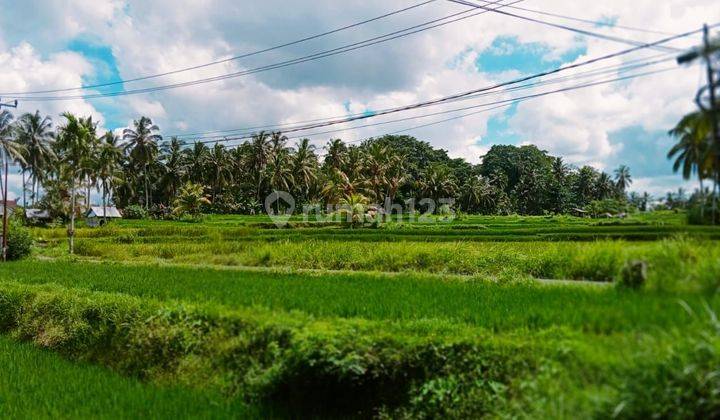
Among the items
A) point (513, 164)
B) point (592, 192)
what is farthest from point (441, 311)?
point (513, 164)


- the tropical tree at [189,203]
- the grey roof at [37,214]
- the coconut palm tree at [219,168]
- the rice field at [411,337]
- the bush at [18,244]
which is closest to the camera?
the rice field at [411,337]

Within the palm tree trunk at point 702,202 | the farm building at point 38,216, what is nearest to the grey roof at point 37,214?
the farm building at point 38,216

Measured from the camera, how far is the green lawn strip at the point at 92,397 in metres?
4.95

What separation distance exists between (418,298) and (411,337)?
86.2 inches

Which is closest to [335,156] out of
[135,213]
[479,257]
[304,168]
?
[304,168]

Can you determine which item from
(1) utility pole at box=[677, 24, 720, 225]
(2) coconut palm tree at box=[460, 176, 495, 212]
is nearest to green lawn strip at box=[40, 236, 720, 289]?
(1) utility pole at box=[677, 24, 720, 225]

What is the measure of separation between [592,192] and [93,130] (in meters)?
43.1

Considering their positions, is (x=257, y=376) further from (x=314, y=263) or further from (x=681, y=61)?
(x=314, y=263)

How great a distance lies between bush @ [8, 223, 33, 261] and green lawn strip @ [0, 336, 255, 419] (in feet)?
59.8

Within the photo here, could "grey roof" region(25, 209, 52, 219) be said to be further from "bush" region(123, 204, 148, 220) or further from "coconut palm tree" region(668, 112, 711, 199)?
"coconut palm tree" region(668, 112, 711, 199)

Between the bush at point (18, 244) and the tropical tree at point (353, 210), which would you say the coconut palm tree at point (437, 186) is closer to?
the tropical tree at point (353, 210)

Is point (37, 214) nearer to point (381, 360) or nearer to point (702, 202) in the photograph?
point (381, 360)

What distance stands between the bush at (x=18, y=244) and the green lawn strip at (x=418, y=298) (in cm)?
1240

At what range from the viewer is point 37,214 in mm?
44250
